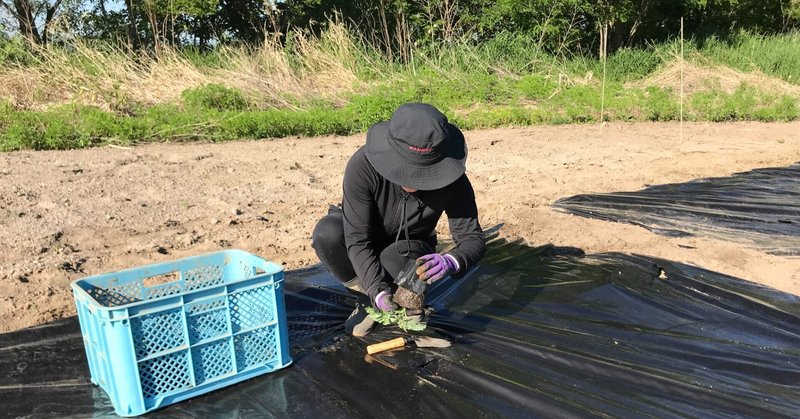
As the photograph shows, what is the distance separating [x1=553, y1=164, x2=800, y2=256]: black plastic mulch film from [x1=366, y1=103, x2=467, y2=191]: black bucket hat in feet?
7.66

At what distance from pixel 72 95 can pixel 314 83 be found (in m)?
3.49

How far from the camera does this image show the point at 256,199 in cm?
485

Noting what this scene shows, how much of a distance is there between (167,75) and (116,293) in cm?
709

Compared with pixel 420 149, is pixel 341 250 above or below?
below

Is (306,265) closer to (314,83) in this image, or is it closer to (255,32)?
(314,83)

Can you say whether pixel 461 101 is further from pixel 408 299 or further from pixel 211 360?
pixel 211 360

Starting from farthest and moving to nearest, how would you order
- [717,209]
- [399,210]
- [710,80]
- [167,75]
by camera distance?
1. [710,80]
2. [167,75]
3. [717,209]
4. [399,210]

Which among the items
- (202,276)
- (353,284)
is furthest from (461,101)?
(202,276)

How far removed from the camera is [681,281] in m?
3.22

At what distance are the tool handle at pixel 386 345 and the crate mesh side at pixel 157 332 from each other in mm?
737

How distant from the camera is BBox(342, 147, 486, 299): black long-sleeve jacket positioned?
246 centimetres

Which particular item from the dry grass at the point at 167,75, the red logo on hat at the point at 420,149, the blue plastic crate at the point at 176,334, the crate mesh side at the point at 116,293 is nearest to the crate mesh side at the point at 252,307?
the blue plastic crate at the point at 176,334

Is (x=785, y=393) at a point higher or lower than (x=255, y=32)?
lower

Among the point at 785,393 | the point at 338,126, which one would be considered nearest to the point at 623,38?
the point at 338,126
